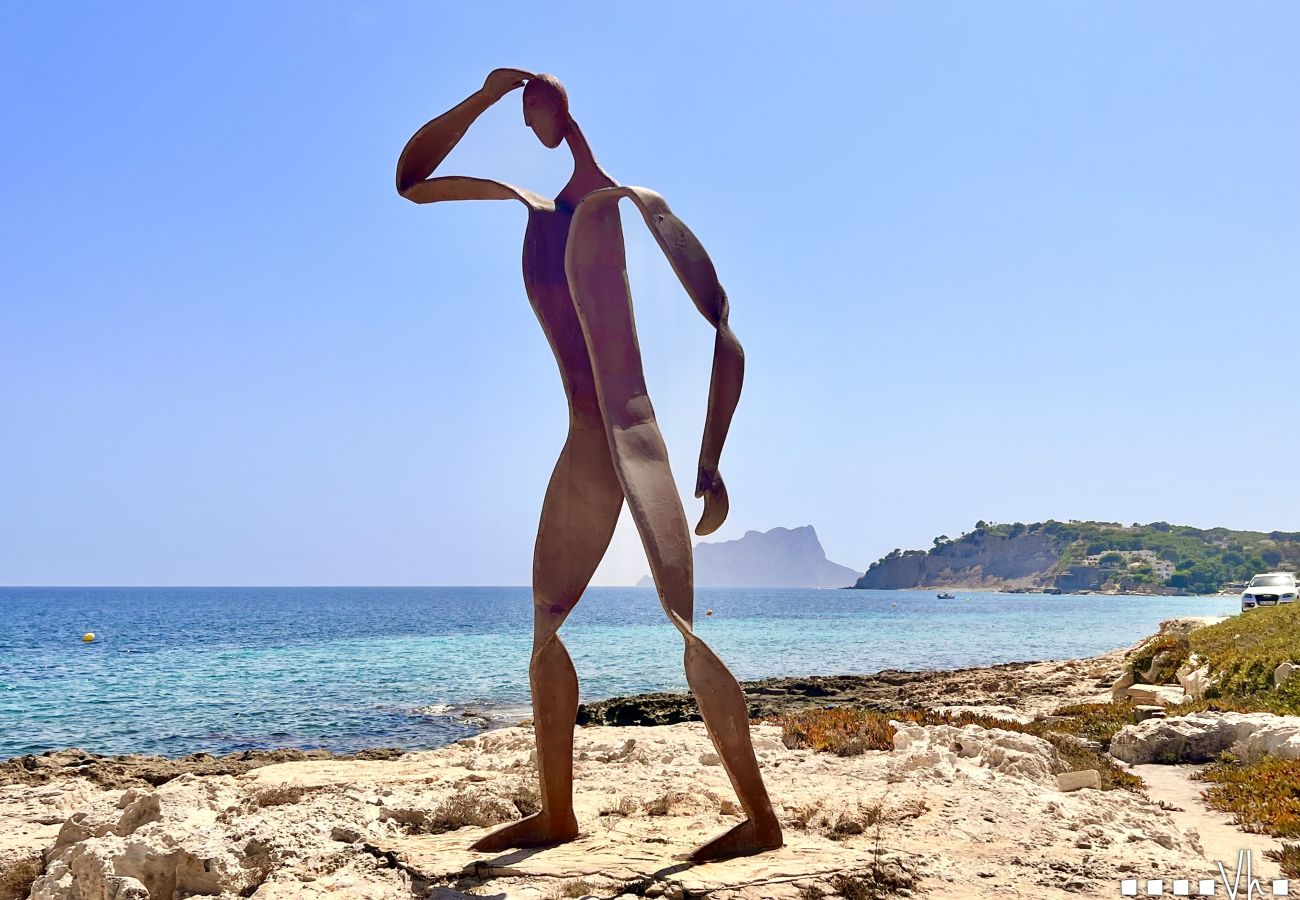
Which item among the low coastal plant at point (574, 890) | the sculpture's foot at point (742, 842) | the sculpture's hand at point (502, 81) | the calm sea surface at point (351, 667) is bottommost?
the calm sea surface at point (351, 667)

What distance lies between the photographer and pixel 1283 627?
15.4 meters

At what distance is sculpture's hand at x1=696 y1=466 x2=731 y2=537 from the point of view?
505cm

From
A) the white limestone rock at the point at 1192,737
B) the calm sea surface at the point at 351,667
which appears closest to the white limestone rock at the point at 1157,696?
the white limestone rock at the point at 1192,737

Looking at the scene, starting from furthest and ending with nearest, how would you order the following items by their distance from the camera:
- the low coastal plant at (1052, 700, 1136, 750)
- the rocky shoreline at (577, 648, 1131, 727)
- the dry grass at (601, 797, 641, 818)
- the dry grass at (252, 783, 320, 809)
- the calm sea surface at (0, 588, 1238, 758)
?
the calm sea surface at (0, 588, 1238, 758)
the rocky shoreline at (577, 648, 1131, 727)
the low coastal plant at (1052, 700, 1136, 750)
the dry grass at (252, 783, 320, 809)
the dry grass at (601, 797, 641, 818)

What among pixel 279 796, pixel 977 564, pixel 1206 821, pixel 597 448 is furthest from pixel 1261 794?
pixel 977 564

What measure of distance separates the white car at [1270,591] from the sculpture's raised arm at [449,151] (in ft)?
94.7

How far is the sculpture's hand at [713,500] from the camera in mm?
5051

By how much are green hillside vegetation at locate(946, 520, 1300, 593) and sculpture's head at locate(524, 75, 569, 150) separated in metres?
104

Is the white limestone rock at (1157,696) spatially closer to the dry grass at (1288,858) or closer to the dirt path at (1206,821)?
the dirt path at (1206,821)

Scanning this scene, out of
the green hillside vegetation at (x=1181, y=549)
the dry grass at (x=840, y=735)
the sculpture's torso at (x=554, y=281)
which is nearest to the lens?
the sculpture's torso at (x=554, y=281)

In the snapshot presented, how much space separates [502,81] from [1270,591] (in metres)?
30.9

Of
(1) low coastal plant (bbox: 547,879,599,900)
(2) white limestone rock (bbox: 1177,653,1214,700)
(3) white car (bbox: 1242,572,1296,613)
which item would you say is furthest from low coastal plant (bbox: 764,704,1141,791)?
(3) white car (bbox: 1242,572,1296,613)

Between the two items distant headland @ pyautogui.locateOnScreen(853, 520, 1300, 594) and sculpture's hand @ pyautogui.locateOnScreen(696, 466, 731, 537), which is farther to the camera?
distant headland @ pyautogui.locateOnScreen(853, 520, 1300, 594)

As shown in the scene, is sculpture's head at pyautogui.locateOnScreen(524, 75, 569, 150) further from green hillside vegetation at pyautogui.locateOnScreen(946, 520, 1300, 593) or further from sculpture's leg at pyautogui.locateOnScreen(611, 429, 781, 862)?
green hillside vegetation at pyautogui.locateOnScreen(946, 520, 1300, 593)
